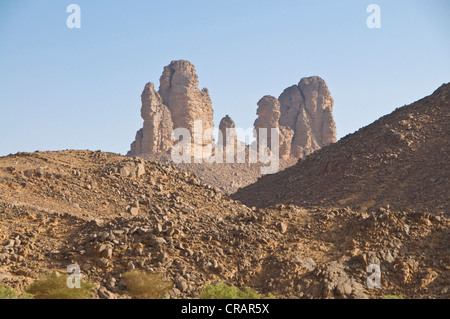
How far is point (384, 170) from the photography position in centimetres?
3406

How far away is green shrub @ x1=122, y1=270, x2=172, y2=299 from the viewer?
14.3m

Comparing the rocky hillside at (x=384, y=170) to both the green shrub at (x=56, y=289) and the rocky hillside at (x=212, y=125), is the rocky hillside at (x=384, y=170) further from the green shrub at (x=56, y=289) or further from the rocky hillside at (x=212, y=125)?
the rocky hillside at (x=212, y=125)

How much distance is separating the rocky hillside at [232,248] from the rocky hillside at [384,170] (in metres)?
11.9

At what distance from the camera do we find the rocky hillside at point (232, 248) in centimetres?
1498

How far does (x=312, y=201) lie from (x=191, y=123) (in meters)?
46.4

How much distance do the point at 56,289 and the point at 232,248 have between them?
4.73 meters

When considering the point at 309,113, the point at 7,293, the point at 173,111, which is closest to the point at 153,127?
the point at 173,111

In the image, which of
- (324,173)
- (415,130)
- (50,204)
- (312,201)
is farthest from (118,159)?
(415,130)

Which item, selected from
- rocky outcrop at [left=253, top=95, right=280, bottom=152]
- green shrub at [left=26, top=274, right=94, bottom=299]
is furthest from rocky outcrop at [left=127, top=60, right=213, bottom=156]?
green shrub at [left=26, top=274, right=94, bottom=299]

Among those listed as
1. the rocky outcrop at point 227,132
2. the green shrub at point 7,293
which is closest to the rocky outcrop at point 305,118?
the rocky outcrop at point 227,132

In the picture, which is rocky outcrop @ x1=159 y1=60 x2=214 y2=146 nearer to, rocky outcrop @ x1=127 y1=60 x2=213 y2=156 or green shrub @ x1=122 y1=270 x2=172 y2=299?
rocky outcrop @ x1=127 y1=60 x2=213 y2=156

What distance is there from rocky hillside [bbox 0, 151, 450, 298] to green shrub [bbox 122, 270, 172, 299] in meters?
0.18

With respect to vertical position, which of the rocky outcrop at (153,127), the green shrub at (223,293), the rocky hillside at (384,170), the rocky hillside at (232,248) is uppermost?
the rocky outcrop at (153,127)

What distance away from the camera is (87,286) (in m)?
14.2
